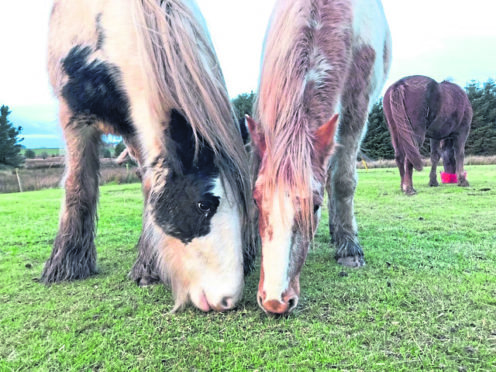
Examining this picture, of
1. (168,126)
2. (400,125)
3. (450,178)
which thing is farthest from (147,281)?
(450,178)

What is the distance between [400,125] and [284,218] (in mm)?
5770

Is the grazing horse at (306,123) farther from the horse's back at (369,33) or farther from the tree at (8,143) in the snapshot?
the tree at (8,143)

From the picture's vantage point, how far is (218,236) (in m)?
2.01

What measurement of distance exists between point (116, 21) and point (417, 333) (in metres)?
2.63

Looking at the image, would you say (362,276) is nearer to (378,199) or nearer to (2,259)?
(2,259)

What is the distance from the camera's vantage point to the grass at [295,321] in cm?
149

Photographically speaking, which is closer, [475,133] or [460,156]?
[460,156]

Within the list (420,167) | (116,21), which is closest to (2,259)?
(116,21)

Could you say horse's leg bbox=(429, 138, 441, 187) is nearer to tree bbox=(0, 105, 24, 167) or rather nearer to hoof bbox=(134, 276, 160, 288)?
hoof bbox=(134, 276, 160, 288)

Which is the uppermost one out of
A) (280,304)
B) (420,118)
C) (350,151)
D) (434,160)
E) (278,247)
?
(420,118)

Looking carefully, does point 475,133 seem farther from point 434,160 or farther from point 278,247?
point 278,247

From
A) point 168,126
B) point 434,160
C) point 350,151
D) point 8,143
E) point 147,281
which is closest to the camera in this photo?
point 168,126

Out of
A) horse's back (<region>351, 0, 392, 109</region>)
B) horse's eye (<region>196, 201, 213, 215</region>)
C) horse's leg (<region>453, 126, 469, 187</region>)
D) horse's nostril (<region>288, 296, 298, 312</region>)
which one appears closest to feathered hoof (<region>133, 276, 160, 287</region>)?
horse's eye (<region>196, 201, 213, 215</region>)

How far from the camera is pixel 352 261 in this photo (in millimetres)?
2768
